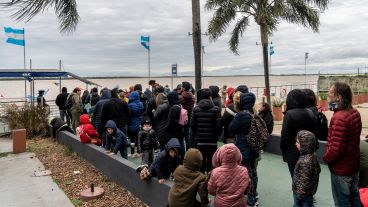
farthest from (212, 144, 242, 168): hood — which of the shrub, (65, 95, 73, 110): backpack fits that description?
the shrub

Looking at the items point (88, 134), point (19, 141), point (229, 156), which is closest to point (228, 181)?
point (229, 156)

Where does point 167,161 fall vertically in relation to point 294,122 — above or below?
below

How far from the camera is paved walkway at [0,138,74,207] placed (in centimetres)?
613

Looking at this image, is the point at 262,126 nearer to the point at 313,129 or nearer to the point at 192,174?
the point at 313,129

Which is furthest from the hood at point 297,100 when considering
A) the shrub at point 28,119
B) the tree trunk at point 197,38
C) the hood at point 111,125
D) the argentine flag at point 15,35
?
the argentine flag at point 15,35

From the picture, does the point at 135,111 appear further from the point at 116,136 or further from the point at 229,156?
the point at 229,156

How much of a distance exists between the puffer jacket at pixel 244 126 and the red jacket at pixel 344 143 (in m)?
1.28

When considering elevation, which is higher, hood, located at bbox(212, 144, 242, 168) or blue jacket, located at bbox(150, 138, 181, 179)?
hood, located at bbox(212, 144, 242, 168)

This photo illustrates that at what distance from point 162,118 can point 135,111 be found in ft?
5.38

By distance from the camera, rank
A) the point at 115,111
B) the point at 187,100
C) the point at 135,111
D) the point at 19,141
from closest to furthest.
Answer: the point at 187,100 → the point at 115,111 → the point at 135,111 → the point at 19,141

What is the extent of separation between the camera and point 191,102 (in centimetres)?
729

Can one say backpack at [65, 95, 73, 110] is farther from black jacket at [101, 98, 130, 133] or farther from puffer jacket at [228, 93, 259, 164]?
puffer jacket at [228, 93, 259, 164]

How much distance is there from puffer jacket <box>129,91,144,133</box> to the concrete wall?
Result: 3.14 feet

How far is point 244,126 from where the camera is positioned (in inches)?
185
